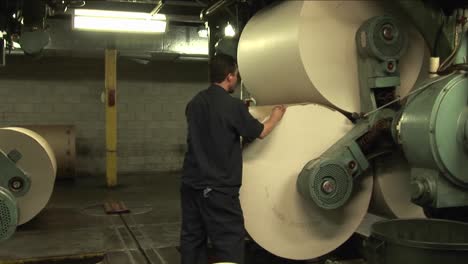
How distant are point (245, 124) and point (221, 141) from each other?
157mm

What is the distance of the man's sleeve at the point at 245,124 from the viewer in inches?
104

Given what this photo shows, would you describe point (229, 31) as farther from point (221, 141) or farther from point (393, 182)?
point (393, 182)

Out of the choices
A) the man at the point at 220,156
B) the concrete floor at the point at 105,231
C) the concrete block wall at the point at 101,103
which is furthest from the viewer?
the concrete block wall at the point at 101,103

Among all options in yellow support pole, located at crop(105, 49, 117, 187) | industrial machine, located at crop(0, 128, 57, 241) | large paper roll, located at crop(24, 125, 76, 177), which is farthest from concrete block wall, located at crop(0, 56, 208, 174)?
industrial machine, located at crop(0, 128, 57, 241)

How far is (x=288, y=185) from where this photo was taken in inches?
109

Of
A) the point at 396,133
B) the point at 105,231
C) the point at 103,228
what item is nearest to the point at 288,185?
the point at 396,133

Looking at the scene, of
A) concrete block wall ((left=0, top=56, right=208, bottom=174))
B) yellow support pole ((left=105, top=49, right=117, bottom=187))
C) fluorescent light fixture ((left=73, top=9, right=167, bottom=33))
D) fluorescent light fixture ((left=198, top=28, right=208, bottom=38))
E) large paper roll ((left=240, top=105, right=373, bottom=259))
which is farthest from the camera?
concrete block wall ((left=0, top=56, right=208, bottom=174))

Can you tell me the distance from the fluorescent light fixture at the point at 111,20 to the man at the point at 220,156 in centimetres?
364

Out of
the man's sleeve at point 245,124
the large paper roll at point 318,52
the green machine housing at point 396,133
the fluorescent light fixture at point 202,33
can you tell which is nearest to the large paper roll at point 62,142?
the fluorescent light fixture at point 202,33

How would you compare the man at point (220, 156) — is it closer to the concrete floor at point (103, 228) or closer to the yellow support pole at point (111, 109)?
the concrete floor at point (103, 228)

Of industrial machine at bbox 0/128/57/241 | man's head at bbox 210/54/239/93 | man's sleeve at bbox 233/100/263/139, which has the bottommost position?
industrial machine at bbox 0/128/57/241

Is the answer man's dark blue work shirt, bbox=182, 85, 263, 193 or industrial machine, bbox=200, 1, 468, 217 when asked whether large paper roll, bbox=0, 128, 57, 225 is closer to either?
man's dark blue work shirt, bbox=182, 85, 263, 193

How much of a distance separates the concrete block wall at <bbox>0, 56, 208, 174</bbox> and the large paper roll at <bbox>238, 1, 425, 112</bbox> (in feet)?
19.7

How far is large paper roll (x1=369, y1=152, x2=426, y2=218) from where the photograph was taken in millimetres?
2922
